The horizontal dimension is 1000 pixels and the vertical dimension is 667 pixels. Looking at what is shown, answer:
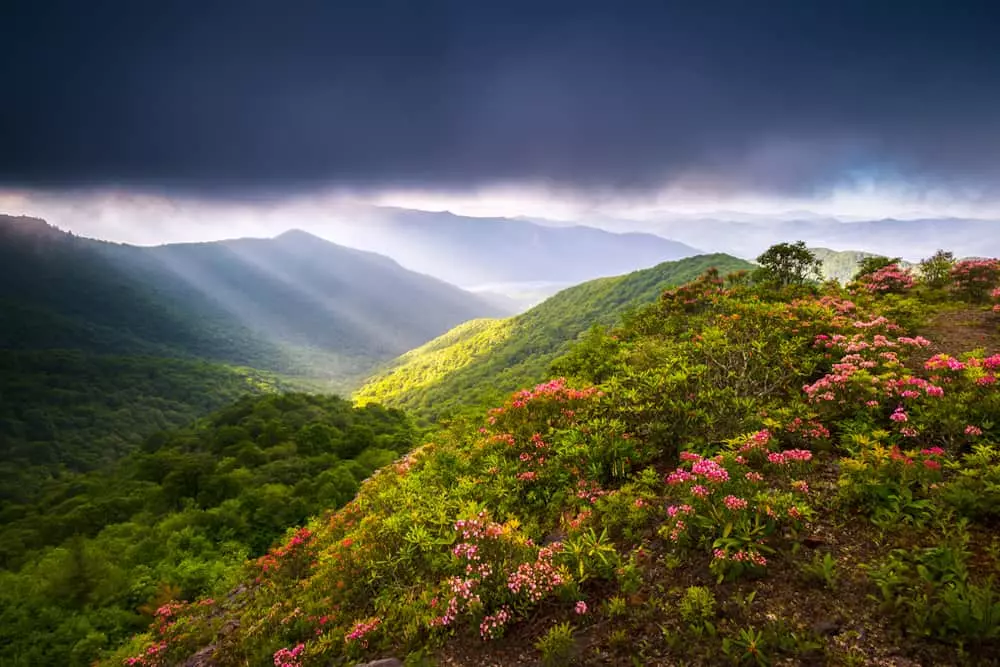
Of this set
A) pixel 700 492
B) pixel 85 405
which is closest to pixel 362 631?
pixel 700 492

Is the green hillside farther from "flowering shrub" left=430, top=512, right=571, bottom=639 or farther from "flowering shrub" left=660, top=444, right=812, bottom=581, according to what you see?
"flowering shrub" left=660, top=444, right=812, bottom=581

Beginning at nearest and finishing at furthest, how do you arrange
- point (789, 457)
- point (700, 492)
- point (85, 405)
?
1. point (700, 492)
2. point (789, 457)
3. point (85, 405)

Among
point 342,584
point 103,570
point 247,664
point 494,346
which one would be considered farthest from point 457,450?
point 494,346

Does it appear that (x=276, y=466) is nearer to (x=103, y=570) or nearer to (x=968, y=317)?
(x=103, y=570)

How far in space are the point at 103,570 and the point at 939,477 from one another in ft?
81.8

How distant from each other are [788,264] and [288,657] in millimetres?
24291

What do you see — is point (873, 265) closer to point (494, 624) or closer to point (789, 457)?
point (789, 457)

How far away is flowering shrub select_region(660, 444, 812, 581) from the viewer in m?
5.25

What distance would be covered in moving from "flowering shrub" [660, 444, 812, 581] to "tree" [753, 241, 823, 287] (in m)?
16.4

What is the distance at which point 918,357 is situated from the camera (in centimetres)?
1020

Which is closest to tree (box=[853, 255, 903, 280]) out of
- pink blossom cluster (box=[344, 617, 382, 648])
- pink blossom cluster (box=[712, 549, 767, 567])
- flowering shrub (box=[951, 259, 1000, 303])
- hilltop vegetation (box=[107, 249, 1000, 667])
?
flowering shrub (box=[951, 259, 1000, 303])

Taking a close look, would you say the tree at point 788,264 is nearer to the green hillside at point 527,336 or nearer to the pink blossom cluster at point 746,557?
the pink blossom cluster at point 746,557

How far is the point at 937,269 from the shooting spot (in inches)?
727

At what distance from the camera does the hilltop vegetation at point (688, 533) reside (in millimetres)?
4574
